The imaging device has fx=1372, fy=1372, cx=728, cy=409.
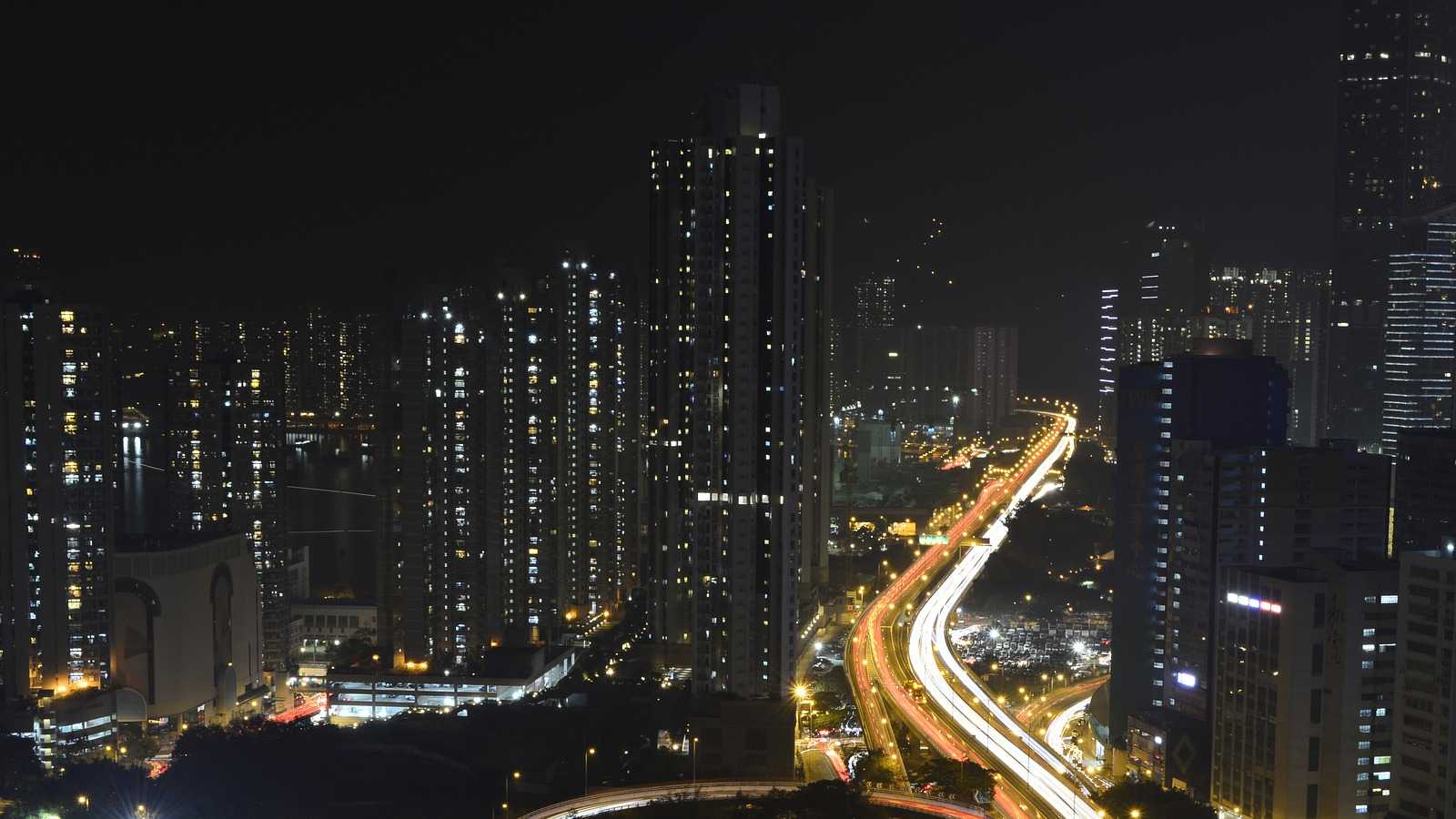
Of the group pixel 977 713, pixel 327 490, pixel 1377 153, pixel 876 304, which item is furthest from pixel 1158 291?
pixel 327 490

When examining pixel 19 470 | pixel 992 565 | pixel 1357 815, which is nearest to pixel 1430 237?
pixel 992 565

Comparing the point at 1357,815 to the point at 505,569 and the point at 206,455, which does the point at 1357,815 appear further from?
the point at 206,455

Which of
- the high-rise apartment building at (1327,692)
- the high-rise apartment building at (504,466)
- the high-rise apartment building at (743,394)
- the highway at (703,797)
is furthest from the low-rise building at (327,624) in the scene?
the high-rise apartment building at (1327,692)

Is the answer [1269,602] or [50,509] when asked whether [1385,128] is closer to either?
[1269,602]

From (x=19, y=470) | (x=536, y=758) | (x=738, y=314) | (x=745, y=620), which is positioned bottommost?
(x=536, y=758)

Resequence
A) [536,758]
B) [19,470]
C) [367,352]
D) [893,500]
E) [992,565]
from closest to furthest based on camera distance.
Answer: [536,758]
[19,470]
[992,565]
[893,500]
[367,352]

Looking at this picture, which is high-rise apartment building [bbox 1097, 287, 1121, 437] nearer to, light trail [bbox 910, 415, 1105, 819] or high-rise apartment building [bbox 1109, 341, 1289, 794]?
light trail [bbox 910, 415, 1105, 819]
